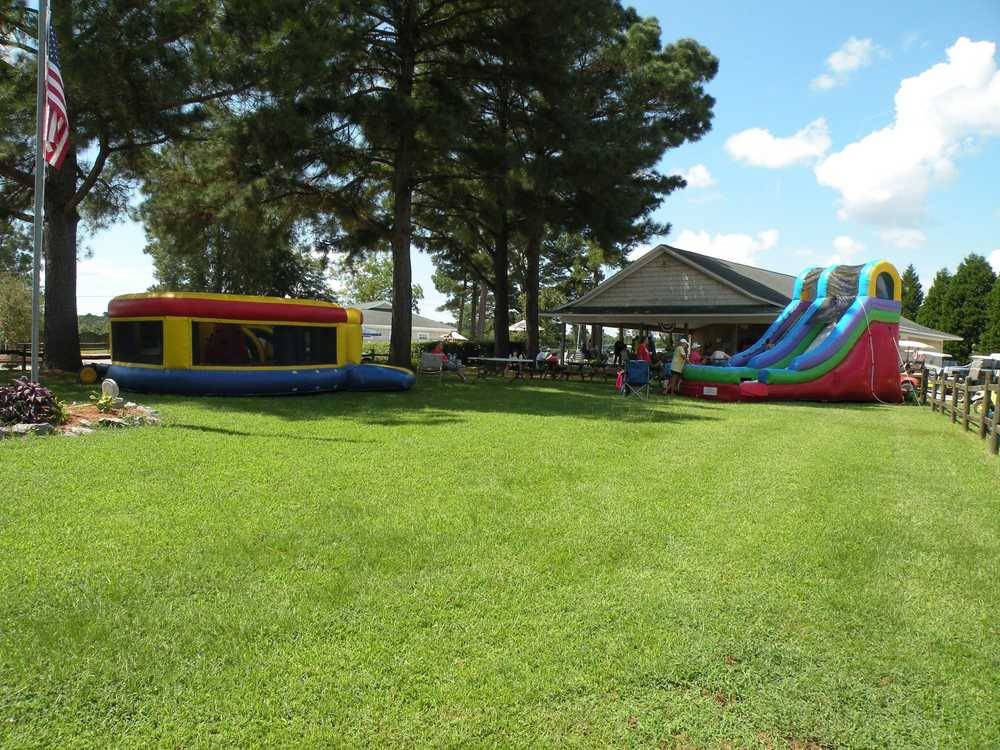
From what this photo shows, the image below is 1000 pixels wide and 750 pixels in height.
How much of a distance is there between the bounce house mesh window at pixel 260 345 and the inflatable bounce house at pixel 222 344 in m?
0.02

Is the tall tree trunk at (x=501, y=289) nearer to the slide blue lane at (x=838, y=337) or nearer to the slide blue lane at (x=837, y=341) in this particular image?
the slide blue lane at (x=837, y=341)

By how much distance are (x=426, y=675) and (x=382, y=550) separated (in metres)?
1.48

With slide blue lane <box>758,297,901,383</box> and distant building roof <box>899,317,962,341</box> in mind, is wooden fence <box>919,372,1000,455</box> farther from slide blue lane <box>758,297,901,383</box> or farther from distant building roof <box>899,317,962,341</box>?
distant building roof <box>899,317,962,341</box>

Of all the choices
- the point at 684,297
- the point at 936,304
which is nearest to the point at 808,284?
the point at 684,297

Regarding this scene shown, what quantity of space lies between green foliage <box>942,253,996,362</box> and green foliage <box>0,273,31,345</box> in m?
60.7

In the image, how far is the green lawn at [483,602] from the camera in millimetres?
2709

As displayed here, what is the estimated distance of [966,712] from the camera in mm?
2824

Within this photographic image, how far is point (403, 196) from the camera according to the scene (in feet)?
61.9

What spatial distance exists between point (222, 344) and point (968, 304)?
55.3 metres

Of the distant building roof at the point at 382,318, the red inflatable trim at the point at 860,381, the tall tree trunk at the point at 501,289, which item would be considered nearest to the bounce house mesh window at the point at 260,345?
the red inflatable trim at the point at 860,381

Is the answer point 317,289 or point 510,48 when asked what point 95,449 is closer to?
point 510,48

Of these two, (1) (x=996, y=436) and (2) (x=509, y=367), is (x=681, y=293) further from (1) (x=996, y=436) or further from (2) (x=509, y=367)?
(1) (x=996, y=436)

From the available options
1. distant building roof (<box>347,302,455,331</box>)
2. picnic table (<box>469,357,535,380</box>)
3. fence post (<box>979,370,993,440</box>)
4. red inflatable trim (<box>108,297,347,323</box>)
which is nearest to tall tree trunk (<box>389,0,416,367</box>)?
picnic table (<box>469,357,535,380</box>)

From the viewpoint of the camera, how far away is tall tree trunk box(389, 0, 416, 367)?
54.3 feet
